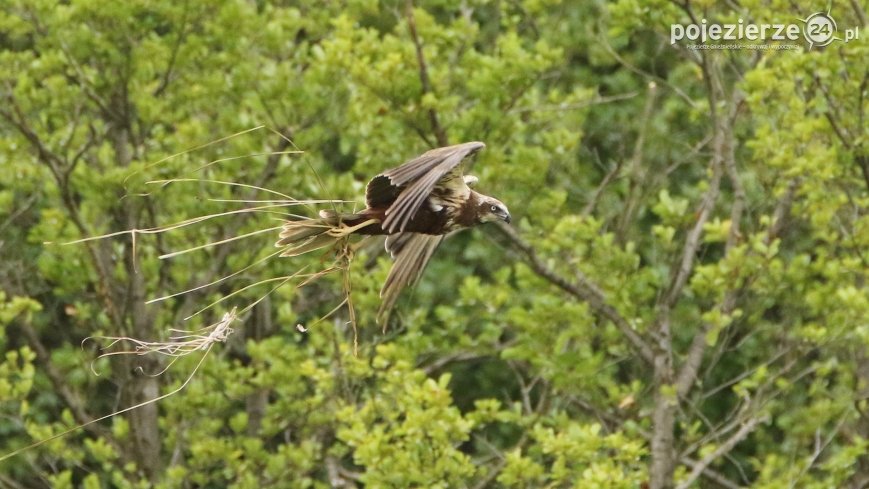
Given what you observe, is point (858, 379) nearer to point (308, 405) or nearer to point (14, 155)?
point (308, 405)

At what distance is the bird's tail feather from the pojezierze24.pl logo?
13.7 ft

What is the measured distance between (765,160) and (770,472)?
6.90 ft

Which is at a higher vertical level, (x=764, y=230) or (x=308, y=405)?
(x=764, y=230)

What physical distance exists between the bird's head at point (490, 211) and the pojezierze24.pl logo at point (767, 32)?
3.11 meters

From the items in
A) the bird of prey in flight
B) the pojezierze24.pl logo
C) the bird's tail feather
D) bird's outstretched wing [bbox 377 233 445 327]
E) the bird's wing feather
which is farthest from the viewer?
the pojezierze24.pl logo

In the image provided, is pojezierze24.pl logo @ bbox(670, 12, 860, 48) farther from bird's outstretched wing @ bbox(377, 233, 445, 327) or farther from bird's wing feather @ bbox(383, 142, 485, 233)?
bird's wing feather @ bbox(383, 142, 485, 233)

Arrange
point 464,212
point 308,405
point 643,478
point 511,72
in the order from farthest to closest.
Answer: point 308,405
point 511,72
point 643,478
point 464,212

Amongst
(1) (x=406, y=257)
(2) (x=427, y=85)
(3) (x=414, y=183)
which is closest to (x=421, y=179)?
(3) (x=414, y=183)

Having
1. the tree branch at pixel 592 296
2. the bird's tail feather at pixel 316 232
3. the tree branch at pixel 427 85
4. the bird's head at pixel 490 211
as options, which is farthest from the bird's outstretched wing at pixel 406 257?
the tree branch at pixel 592 296

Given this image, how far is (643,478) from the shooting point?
32.8 ft

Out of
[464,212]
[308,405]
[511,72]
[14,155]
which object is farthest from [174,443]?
[464,212]

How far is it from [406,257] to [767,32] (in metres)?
4.00

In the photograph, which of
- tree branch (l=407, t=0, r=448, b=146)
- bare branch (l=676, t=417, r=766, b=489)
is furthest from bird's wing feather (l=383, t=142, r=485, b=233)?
bare branch (l=676, t=417, r=766, b=489)

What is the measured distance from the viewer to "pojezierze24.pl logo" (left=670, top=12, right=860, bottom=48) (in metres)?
9.97
